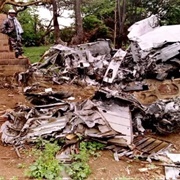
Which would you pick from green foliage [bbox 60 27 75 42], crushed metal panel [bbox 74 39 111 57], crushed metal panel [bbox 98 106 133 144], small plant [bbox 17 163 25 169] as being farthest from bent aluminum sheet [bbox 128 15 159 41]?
green foliage [bbox 60 27 75 42]

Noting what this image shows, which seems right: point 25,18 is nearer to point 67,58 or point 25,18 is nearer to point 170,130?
point 67,58

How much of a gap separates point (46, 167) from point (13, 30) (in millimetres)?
6545

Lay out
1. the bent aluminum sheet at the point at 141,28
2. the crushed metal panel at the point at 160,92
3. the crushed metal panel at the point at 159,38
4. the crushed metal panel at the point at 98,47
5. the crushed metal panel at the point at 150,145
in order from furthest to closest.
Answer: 1. the crushed metal panel at the point at 98,47
2. the bent aluminum sheet at the point at 141,28
3. the crushed metal panel at the point at 159,38
4. the crushed metal panel at the point at 160,92
5. the crushed metal panel at the point at 150,145

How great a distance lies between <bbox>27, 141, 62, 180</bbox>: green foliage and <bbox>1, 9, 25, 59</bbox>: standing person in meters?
5.79

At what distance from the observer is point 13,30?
34.4 feet

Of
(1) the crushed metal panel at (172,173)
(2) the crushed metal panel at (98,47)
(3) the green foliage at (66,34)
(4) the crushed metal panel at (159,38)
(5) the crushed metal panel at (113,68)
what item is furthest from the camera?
(3) the green foliage at (66,34)

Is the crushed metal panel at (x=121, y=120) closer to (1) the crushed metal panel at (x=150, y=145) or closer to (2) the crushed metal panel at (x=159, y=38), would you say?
(1) the crushed metal panel at (x=150, y=145)

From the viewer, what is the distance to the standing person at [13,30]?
10312mm

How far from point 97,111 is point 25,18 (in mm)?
16601

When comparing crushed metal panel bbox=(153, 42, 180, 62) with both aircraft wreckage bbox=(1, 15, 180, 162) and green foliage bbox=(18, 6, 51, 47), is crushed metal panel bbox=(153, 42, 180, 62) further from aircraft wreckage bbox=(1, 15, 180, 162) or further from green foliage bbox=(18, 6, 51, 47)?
green foliage bbox=(18, 6, 51, 47)

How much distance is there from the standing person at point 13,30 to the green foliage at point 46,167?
5792 mm

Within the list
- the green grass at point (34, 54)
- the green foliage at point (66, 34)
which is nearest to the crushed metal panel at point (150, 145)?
the green grass at point (34, 54)

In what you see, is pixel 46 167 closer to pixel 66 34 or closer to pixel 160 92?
pixel 160 92

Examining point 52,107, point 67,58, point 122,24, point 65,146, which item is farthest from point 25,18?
point 65,146
